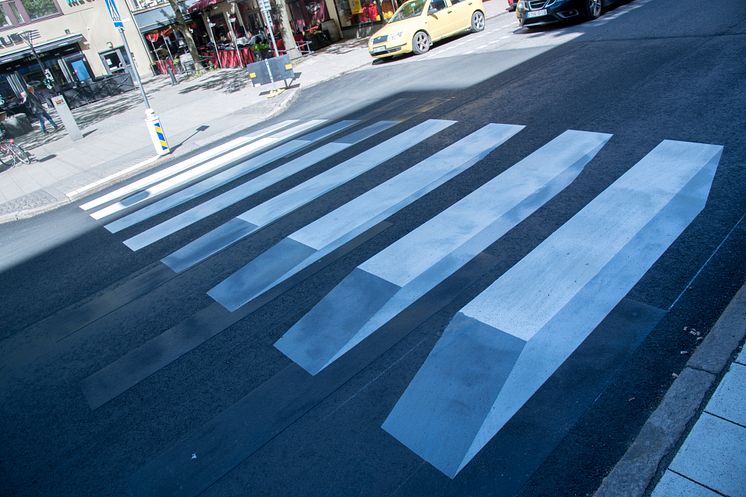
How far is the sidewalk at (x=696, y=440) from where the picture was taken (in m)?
2.41

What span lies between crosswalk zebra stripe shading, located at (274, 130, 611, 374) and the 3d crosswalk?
15mm

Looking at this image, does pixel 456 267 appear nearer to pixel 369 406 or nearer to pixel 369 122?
pixel 369 406

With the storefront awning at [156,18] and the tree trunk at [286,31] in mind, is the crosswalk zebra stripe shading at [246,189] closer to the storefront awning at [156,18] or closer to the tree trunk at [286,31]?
the tree trunk at [286,31]

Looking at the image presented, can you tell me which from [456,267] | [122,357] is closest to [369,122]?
[456,267]

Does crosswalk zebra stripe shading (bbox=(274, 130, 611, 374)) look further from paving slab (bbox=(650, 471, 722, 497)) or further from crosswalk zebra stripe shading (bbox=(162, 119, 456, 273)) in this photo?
paving slab (bbox=(650, 471, 722, 497))

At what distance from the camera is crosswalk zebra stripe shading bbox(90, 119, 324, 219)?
911cm

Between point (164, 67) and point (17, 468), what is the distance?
36710mm

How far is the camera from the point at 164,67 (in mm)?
34875

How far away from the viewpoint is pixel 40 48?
103ft

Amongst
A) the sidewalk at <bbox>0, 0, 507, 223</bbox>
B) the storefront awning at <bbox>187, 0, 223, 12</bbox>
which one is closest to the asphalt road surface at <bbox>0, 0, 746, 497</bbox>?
the sidewalk at <bbox>0, 0, 507, 223</bbox>

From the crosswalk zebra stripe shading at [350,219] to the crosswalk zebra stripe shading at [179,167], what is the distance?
5.75 m

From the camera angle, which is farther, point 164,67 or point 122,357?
point 164,67

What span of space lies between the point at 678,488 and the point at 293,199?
18.6ft

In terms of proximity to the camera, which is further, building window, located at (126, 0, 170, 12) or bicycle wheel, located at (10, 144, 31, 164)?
building window, located at (126, 0, 170, 12)
